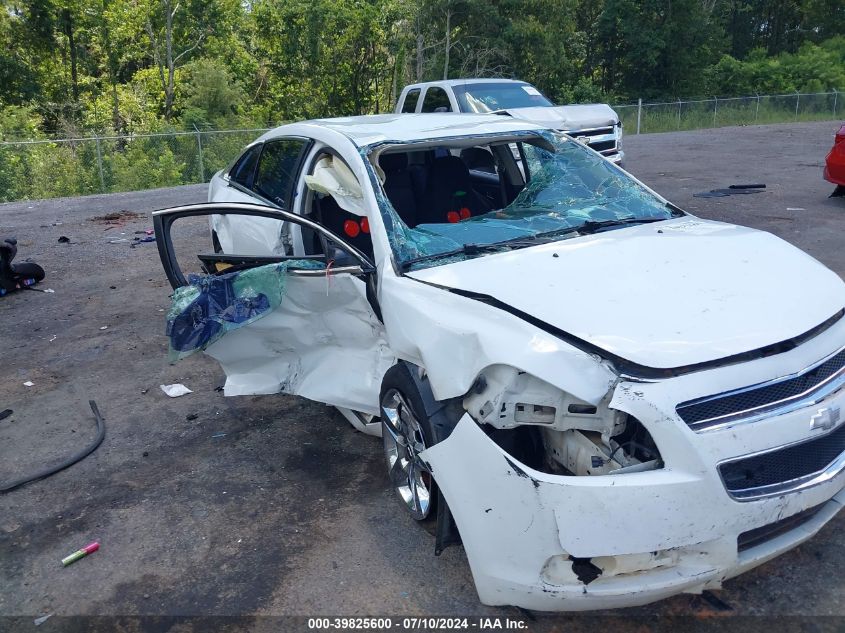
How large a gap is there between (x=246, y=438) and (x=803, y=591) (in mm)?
3010

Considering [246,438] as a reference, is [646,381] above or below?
above

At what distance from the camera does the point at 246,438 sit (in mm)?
4352

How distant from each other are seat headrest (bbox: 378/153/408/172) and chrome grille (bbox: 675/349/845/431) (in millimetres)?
Result: 2587

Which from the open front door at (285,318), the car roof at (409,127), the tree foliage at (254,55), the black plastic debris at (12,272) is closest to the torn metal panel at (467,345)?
the open front door at (285,318)

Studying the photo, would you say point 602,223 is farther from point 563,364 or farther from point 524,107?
point 524,107

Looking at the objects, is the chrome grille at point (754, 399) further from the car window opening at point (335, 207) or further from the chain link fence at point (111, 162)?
the chain link fence at point (111, 162)

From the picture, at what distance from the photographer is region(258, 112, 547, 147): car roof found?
4109 mm

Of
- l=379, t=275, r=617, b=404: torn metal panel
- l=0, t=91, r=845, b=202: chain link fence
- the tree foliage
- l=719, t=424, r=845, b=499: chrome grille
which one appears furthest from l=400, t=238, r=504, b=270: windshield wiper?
the tree foliage

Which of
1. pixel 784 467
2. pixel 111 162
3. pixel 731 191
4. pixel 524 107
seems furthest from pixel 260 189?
pixel 111 162

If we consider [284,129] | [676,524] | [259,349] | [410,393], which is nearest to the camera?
[676,524]

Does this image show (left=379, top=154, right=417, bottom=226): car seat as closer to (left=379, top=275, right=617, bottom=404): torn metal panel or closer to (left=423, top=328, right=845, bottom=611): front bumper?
(left=379, top=275, right=617, bottom=404): torn metal panel

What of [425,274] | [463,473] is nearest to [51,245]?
[425,274]

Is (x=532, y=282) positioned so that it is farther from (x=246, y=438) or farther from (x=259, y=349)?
(x=246, y=438)

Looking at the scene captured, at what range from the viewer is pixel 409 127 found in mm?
4359
